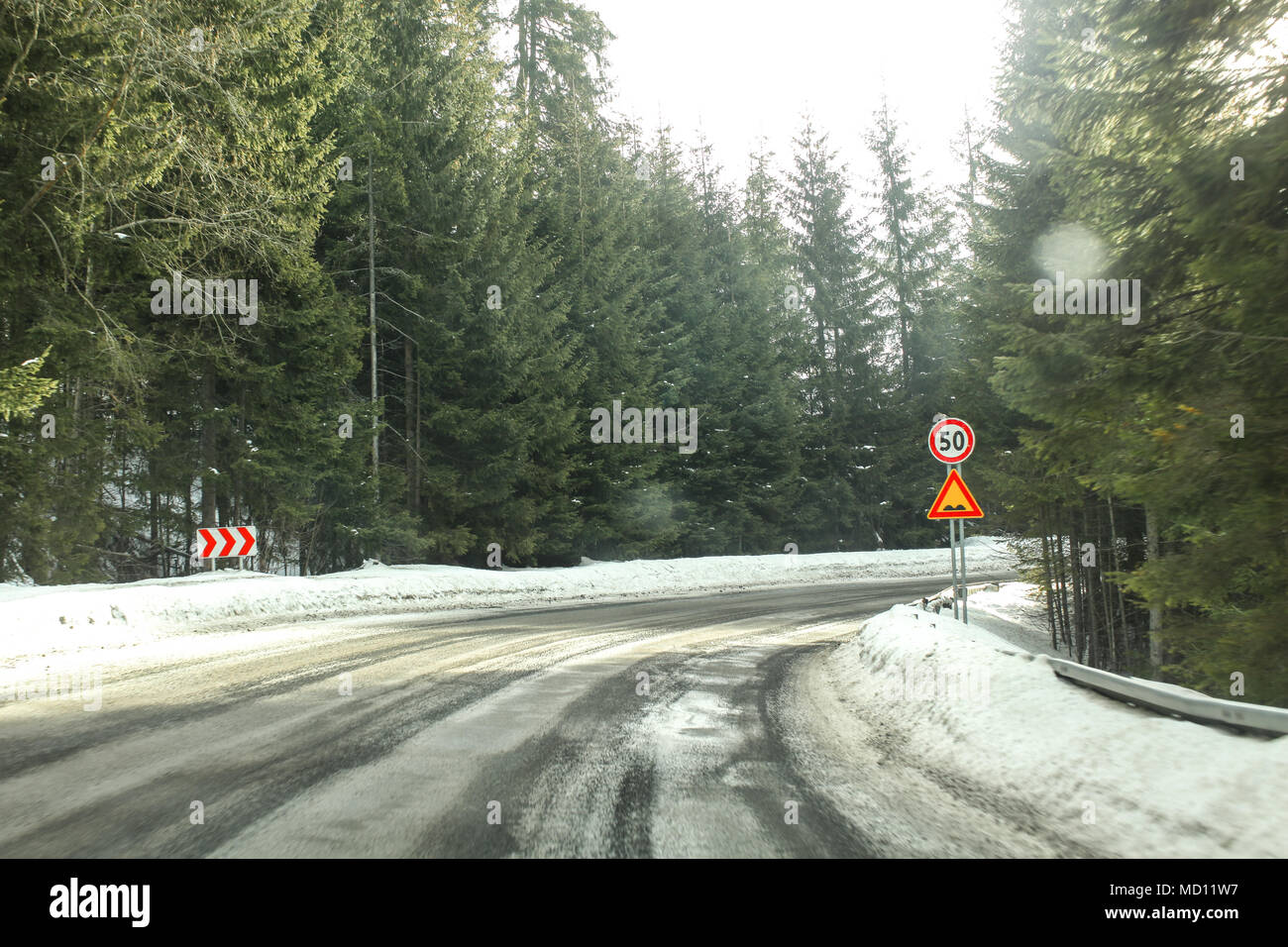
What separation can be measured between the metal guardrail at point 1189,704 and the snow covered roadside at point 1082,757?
0.23ft

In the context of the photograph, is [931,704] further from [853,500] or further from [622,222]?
[853,500]

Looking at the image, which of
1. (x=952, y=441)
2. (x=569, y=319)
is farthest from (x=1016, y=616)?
(x=569, y=319)

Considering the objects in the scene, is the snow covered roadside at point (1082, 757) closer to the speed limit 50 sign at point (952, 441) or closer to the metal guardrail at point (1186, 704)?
the metal guardrail at point (1186, 704)

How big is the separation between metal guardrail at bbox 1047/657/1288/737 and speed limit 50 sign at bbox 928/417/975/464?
508 centimetres

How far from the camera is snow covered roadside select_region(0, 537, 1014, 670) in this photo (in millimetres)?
11125

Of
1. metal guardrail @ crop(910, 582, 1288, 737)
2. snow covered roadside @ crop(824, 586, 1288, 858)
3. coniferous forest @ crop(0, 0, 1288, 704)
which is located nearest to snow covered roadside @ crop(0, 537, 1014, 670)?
coniferous forest @ crop(0, 0, 1288, 704)

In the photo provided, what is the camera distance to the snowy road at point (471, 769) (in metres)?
3.97

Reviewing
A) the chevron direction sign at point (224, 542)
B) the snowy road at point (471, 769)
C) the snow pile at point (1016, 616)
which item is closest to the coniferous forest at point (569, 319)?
the snow pile at point (1016, 616)

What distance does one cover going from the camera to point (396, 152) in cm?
2256

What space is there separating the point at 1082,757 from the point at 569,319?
26.6 meters

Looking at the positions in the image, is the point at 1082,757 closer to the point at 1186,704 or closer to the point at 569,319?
the point at 1186,704

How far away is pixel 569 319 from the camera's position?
29.8 meters
